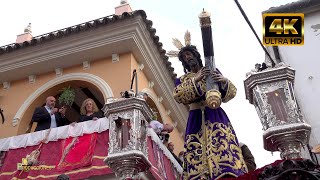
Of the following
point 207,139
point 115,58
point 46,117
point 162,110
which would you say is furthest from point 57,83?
point 207,139

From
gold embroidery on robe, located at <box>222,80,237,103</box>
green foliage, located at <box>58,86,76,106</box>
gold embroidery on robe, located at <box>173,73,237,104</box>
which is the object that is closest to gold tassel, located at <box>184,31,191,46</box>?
gold embroidery on robe, located at <box>173,73,237,104</box>

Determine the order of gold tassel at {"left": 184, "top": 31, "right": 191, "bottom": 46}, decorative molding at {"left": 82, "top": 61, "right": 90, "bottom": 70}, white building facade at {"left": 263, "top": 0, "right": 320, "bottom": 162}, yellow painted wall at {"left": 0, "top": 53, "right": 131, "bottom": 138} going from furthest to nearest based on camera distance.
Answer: decorative molding at {"left": 82, "top": 61, "right": 90, "bottom": 70}
yellow painted wall at {"left": 0, "top": 53, "right": 131, "bottom": 138}
white building facade at {"left": 263, "top": 0, "right": 320, "bottom": 162}
gold tassel at {"left": 184, "top": 31, "right": 191, "bottom": 46}

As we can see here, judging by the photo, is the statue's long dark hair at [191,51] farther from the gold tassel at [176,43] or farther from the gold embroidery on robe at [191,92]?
the gold embroidery on robe at [191,92]

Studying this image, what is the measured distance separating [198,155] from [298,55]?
3983 mm

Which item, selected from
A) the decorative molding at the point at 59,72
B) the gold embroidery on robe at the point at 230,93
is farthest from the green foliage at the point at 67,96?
the gold embroidery on robe at the point at 230,93

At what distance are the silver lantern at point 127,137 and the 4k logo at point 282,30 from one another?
1.61 m

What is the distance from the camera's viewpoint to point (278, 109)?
4203 millimetres

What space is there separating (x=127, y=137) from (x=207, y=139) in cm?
90

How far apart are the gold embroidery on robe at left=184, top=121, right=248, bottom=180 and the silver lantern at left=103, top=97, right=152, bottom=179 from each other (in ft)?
1.62

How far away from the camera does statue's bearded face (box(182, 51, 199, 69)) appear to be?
4.94 metres

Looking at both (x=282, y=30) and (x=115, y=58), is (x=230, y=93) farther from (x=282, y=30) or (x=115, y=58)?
(x=115, y=58)

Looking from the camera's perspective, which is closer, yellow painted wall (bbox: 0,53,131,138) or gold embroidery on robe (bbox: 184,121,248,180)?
gold embroidery on robe (bbox: 184,121,248,180)

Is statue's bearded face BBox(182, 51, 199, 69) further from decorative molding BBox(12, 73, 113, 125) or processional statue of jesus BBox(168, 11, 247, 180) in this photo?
decorative molding BBox(12, 73, 113, 125)

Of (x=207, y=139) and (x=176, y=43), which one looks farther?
(x=176, y=43)
